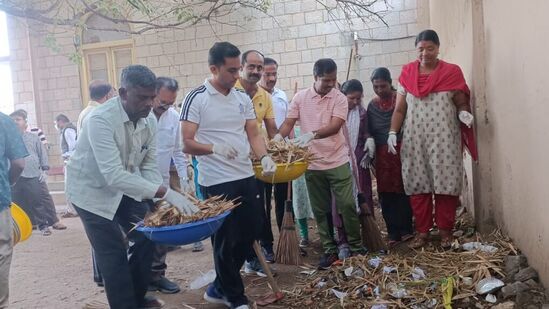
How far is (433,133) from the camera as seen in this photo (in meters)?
4.16

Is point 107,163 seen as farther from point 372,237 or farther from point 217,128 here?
point 372,237

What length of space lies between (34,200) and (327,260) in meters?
5.11

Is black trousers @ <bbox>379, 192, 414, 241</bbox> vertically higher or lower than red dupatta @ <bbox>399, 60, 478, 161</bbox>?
lower

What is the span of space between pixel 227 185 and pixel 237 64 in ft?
2.73

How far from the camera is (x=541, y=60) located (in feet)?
9.46

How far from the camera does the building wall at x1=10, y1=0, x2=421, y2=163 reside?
9531mm

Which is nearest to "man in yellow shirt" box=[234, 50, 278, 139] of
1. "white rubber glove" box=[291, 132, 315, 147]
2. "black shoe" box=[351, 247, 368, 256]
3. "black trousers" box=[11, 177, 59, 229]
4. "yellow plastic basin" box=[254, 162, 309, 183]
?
"white rubber glove" box=[291, 132, 315, 147]

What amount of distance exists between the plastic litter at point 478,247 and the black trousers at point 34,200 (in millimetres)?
6142

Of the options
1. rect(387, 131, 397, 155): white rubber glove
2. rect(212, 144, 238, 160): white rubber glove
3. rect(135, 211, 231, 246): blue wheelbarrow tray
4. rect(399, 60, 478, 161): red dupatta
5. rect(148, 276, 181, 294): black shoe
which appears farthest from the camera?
rect(387, 131, 397, 155): white rubber glove

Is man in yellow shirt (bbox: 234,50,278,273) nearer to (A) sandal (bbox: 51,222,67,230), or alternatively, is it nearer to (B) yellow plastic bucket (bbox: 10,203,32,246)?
(B) yellow plastic bucket (bbox: 10,203,32,246)

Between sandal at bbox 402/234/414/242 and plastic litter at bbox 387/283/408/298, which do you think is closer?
plastic litter at bbox 387/283/408/298

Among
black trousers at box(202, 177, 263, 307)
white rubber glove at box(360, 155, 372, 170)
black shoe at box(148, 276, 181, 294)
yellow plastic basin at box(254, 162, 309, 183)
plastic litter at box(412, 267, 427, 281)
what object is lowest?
black shoe at box(148, 276, 181, 294)

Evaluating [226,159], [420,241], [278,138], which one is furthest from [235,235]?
[420,241]

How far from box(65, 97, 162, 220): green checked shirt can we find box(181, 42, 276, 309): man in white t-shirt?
1.19 ft
